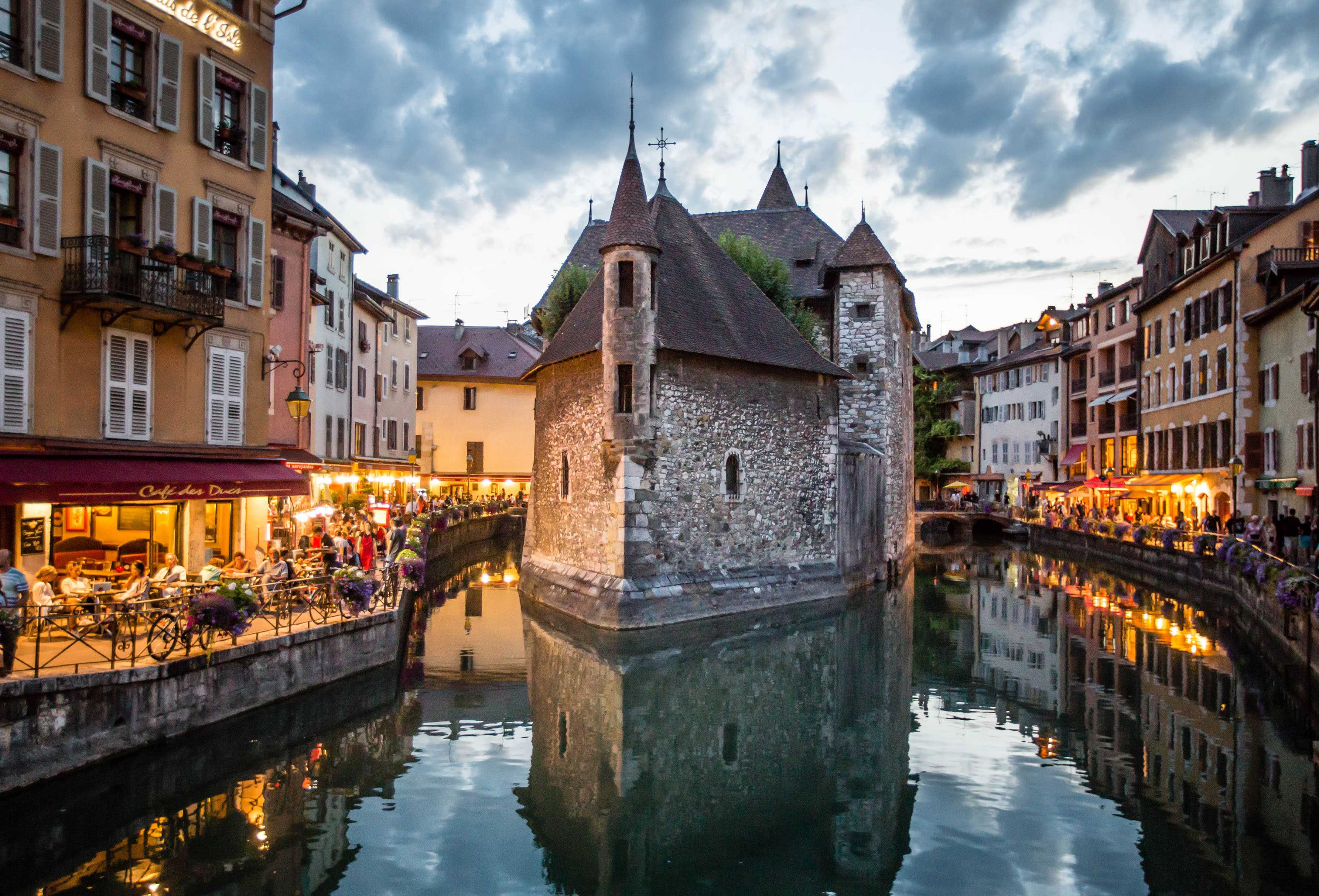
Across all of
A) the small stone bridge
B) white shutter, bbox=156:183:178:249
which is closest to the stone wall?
white shutter, bbox=156:183:178:249

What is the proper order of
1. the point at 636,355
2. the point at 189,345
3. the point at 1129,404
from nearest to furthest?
the point at 189,345 < the point at 636,355 < the point at 1129,404

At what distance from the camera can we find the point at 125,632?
12.3 metres

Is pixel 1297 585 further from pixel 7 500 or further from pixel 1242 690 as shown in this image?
pixel 7 500

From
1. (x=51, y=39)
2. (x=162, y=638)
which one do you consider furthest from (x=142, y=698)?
(x=51, y=39)

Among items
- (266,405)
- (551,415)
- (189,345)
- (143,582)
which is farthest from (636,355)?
(143,582)

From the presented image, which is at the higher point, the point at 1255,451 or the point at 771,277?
the point at 771,277

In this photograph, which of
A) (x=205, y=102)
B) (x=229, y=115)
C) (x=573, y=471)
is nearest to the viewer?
(x=205, y=102)

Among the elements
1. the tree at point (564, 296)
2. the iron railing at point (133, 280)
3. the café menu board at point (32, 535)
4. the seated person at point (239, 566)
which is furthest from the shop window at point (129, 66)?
the tree at point (564, 296)

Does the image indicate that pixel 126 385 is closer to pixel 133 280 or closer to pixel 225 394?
pixel 133 280

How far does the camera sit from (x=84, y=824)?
9414 millimetres

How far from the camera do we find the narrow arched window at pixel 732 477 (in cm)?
2355

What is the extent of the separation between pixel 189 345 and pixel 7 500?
4410 mm

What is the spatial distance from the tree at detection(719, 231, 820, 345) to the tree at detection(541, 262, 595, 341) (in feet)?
15.2

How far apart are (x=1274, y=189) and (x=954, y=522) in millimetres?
27001
